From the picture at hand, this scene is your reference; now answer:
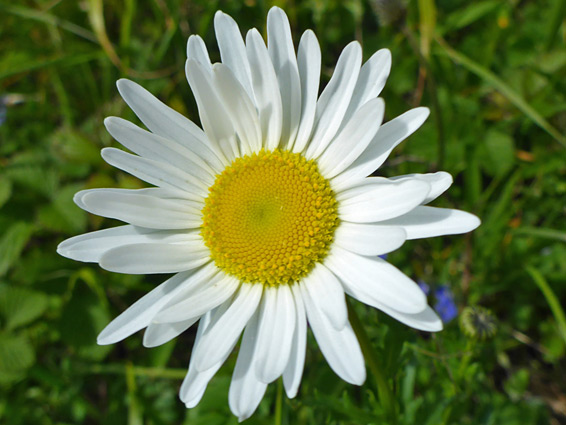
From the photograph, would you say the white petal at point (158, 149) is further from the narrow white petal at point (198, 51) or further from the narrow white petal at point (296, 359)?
the narrow white petal at point (296, 359)

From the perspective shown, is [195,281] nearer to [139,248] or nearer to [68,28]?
[139,248]

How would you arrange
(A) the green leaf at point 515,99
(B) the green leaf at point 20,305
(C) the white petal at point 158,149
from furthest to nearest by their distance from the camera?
(B) the green leaf at point 20,305, (A) the green leaf at point 515,99, (C) the white petal at point 158,149

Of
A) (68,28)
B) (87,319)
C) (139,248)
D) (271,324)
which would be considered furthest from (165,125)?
(68,28)

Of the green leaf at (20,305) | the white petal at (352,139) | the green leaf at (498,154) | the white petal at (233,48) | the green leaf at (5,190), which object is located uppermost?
the white petal at (233,48)

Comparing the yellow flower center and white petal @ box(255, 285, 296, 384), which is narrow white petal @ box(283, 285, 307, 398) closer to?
white petal @ box(255, 285, 296, 384)

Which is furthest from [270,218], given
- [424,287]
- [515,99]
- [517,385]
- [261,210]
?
[517,385]

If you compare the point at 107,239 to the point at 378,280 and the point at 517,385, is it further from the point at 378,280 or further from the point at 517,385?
the point at 517,385

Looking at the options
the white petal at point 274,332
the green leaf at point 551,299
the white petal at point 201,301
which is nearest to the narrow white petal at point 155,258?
the white petal at point 201,301
